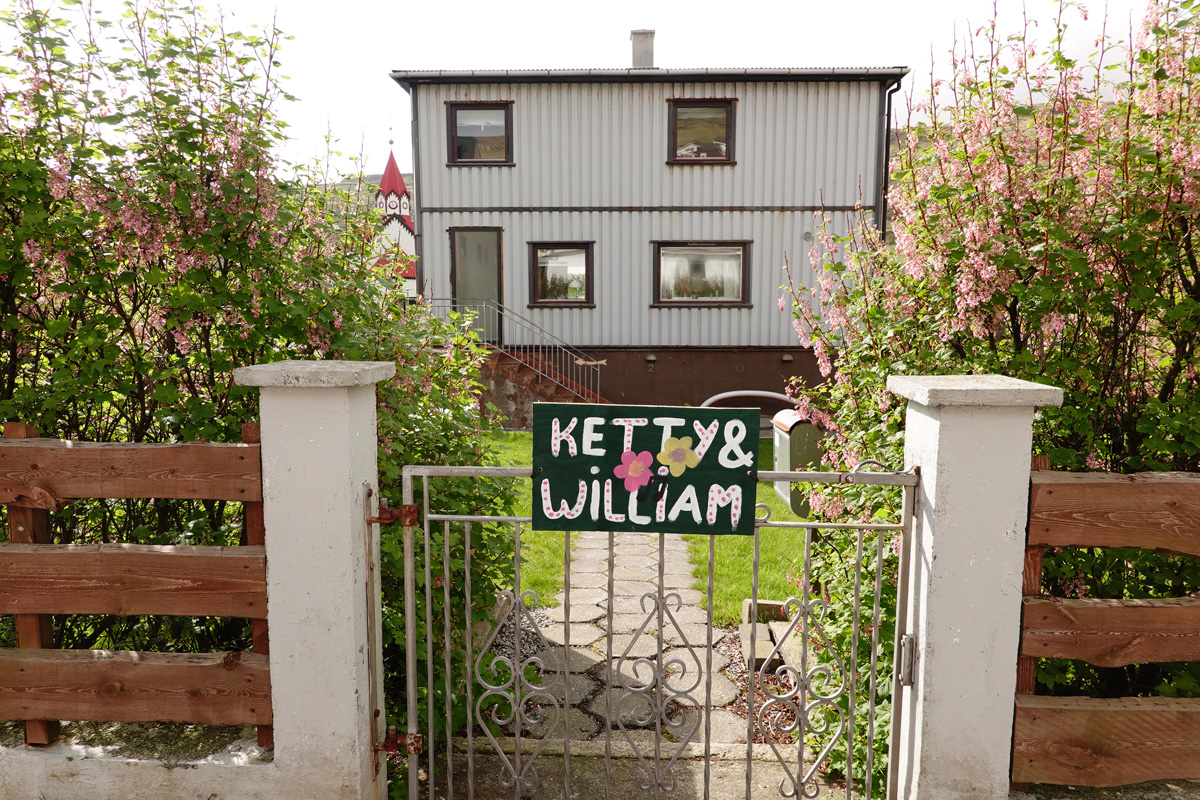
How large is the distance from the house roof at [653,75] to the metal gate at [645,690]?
12.1 meters

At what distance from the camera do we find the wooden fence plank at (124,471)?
2.73 metres

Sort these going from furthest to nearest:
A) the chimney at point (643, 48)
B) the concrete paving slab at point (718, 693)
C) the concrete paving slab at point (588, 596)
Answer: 1. the chimney at point (643, 48)
2. the concrete paving slab at point (588, 596)
3. the concrete paving slab at point (718, 693)

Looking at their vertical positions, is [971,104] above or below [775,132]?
below

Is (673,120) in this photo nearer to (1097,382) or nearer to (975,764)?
(1097,382)

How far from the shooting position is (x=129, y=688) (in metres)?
2.89

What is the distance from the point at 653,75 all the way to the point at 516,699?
1356cm

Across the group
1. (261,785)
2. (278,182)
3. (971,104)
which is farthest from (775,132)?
(261,785)

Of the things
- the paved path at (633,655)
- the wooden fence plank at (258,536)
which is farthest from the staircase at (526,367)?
the wooden fence plank at (258,536)

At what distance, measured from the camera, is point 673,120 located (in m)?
14.7

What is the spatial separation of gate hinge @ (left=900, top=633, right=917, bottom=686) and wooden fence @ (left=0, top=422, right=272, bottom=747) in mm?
2291

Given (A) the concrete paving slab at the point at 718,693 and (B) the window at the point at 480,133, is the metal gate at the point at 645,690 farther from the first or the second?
(B) the window at the point at 480,133

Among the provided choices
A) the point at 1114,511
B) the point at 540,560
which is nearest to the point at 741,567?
the point at 540,560

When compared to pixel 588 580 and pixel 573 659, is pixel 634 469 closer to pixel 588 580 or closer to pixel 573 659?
pixel 573 659

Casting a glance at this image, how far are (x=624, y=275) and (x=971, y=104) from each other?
11.7 metres
